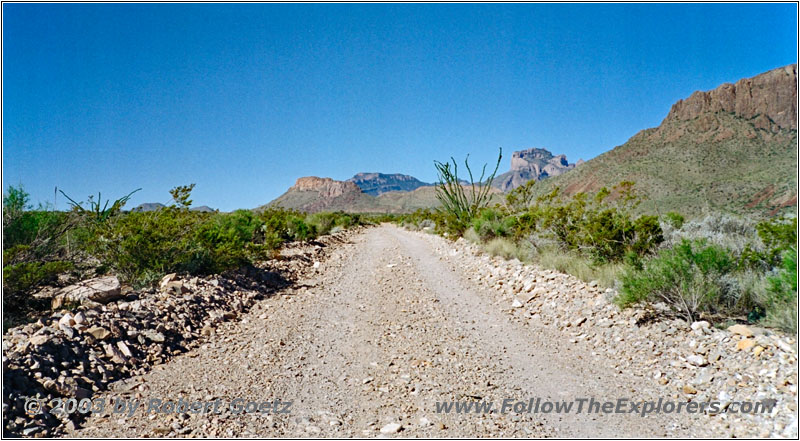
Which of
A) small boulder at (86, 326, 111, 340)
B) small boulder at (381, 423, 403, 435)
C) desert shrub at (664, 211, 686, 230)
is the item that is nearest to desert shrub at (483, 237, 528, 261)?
desert shrub at (664, 211, 686, 230)

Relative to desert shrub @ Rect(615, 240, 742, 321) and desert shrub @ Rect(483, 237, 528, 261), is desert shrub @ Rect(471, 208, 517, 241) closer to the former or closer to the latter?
desert shrub @ Rect(483, 237, 528, 261)

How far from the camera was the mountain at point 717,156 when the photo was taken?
3438cm

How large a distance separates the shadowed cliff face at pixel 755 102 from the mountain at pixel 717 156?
98mm

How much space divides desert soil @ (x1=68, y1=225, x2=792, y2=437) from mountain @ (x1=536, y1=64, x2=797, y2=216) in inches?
1109

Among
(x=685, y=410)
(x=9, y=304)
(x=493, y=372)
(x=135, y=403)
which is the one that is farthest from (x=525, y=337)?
(x=9, y=304)

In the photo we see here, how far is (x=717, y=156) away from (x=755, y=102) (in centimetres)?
2210

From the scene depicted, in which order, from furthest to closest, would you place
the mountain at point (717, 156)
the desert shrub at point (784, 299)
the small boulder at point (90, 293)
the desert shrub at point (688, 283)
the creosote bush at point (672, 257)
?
the mountain at point (717, 156)
the small boulder at point (90, 293)
the desert shrub at point (688, 283)
the creosote bush at point (672, 257)
the desert shrub at point (784, 299)

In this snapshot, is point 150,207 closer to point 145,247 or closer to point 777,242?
point 145,247

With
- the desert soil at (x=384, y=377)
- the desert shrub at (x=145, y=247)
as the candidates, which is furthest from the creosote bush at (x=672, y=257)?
the desert shrub at (x=145, y=247)

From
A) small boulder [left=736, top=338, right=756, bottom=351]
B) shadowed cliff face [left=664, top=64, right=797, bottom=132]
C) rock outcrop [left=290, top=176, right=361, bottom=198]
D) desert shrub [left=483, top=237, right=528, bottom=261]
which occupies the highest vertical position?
rock outcrop [left=290, top=176, right=361, bottom=198]

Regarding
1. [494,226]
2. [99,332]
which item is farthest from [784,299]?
[494,226]

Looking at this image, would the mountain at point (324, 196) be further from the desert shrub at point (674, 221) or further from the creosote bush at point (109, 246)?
the desert shrub at point (674, 221)

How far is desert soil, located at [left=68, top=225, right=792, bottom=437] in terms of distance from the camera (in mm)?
3539

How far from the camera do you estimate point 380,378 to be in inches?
179
